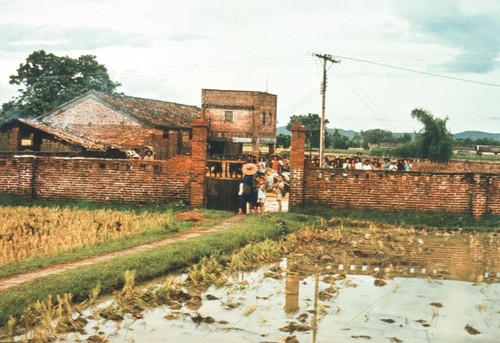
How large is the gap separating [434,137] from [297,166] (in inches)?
1376

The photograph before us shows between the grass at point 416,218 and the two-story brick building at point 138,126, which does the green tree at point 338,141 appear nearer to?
the two-story brick building at point 138,126

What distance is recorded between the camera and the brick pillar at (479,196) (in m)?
18.7

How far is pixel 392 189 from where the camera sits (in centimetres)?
1917

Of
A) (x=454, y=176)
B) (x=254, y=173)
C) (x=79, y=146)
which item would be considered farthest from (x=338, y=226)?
(x=79, y=146)

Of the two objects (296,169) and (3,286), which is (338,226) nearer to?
(296,169)

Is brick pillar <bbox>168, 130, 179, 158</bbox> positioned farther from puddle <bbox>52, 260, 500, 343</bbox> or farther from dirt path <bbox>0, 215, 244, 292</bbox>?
puddle <bbox>52, 260, 500, 343</bbox>

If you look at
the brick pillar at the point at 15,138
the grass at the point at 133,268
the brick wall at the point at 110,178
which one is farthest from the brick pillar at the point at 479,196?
the brick pillar at the point at 15,138

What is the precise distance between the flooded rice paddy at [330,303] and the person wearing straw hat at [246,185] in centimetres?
439

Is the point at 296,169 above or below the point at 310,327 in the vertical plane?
above

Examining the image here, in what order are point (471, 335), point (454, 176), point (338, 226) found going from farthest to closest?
point (454, 176) < point (338, 226) < point (471, 335)

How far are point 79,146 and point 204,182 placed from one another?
35.1 ft

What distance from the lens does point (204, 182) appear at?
19000 mm

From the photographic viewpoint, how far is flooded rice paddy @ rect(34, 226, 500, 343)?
753cm

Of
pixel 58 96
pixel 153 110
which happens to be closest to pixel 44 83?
pixel 58 96
